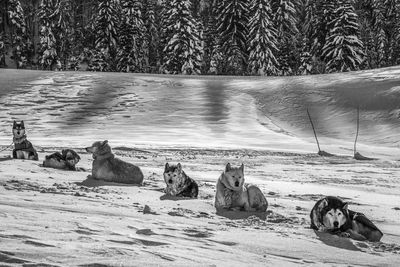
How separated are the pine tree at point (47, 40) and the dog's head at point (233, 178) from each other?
51773 millimetres

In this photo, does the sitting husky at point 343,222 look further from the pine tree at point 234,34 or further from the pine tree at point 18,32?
the pine tree at point 18,32

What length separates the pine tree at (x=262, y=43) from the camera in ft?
153

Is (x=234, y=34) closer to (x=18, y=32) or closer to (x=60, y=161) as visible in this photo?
(x=18, y=32)

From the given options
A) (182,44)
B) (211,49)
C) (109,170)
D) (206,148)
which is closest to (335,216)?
(109,170)

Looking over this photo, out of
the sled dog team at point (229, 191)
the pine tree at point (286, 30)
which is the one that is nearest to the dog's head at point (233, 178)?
the sled dog team at point (229, 191)

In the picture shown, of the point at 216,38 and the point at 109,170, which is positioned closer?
the point at 109,170

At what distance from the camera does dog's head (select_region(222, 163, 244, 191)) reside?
20.6ft

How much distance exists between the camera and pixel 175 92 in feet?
94.2

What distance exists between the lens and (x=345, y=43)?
137ft

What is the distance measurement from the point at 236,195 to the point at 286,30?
5061 centimetres

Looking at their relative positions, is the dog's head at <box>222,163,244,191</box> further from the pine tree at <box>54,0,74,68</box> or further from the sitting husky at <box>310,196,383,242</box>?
the pine tree at <box>54,0,74,68</box>

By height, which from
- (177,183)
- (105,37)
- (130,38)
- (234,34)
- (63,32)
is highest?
(63,32)

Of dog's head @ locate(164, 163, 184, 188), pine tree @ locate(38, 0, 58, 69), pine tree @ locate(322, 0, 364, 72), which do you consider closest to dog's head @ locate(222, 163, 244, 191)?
dog's head @ locate(164, 163, 184, 188)

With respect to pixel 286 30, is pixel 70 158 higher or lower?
lower
